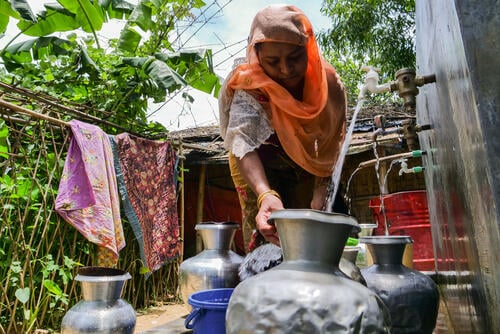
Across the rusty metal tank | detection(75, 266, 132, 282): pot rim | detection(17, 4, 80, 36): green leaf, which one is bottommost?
detection(75, 266, 132, 282): pot rim

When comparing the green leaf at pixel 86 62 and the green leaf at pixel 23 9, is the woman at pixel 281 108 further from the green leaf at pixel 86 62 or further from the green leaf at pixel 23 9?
the green leaf at pixel 86 62

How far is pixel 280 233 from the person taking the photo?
2.85 ft

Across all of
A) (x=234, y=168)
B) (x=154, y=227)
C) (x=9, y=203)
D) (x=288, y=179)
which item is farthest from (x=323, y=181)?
(x=154, y=227)

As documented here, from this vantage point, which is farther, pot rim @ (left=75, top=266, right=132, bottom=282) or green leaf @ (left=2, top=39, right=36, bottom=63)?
green leaf @ (left=2, top=39, right=36, bottom=63)

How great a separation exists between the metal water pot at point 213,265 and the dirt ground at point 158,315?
10.2 feet

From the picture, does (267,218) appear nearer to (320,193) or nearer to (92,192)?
(320,193)

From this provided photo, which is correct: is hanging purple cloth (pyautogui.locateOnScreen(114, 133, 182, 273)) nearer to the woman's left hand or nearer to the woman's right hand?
the woman's left hand

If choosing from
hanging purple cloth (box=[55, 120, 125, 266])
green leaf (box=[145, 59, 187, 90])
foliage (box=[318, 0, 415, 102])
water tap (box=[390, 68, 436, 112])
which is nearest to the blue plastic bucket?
water tap (box=[390, 68, 436, 112])

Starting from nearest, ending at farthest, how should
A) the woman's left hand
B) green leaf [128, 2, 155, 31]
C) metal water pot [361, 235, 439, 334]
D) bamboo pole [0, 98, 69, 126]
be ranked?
metal water pot [361, 235, 439, 334] < the woman's left hand < bamboo pole [0, 98, 69, 126] < green leaf [128, 2, 155, 31]

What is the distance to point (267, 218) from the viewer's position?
4.21 feet

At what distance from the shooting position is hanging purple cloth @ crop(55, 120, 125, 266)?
3945 millimetres

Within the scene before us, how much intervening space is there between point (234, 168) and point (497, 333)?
1.32m

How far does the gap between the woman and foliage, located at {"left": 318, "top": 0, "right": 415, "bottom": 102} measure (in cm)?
842

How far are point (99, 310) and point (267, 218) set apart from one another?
96cm
